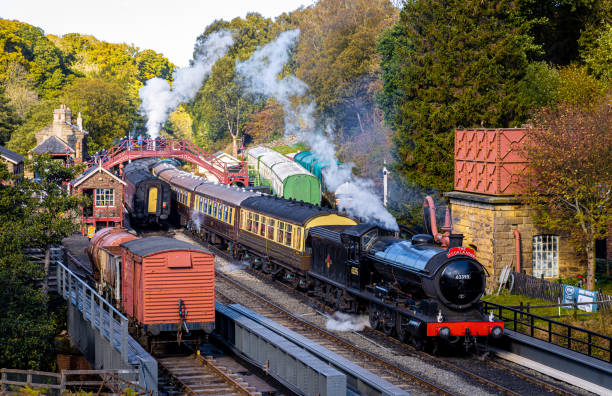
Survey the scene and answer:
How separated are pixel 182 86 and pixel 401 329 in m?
90.5

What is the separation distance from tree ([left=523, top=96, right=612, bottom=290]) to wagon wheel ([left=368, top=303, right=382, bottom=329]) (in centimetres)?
799

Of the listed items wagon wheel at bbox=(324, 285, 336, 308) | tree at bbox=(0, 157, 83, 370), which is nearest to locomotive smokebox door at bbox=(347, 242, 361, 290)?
wagon wheel at bbox=(324, 285, 336, 308)

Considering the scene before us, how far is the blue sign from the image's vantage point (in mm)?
21984

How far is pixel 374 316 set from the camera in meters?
21.9

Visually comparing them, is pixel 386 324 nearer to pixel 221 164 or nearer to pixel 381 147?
pixel 381 147

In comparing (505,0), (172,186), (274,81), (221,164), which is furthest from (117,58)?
(505,0)

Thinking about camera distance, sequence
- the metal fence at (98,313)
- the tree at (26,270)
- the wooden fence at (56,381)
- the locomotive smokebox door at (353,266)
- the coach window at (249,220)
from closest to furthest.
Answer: the wooden fence at (56,381) → the metal fence at (98,313) → the tree at (26,270) → the locomotive smokebox door at (353,266) → the coach window at (249,220)

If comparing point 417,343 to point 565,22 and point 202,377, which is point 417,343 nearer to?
point 202,377

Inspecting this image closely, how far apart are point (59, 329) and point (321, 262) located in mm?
10307

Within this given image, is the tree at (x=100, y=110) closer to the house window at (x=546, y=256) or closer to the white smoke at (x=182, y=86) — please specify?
the white smoke at (x=182, y=86)

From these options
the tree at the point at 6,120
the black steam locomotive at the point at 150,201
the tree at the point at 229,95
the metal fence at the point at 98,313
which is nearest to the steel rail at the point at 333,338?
the metal fence at the point at 98,313

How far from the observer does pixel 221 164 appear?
66000mm

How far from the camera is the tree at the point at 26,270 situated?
848 inches

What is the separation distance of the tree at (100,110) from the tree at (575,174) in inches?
2147
